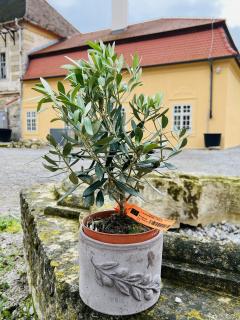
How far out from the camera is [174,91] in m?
14.3

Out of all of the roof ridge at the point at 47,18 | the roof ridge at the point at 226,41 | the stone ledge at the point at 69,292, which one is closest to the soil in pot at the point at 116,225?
the stone ledge at the point at 69,292

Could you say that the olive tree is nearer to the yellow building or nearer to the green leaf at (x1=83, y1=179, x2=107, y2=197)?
the green leaf at (x1=83, y1=179, x2=107, y2=197)

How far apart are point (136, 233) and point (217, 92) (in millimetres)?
13213

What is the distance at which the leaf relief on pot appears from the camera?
967 millimetres

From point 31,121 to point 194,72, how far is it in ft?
32.1

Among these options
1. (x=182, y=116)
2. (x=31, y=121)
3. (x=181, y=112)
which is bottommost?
(x=31, y=121)

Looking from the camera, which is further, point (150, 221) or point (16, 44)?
point (16, 44)

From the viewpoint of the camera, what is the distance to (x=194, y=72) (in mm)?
13539

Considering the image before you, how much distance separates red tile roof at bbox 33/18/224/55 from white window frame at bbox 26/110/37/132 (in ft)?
11.6

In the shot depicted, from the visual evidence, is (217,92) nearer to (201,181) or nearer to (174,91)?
(174,91)

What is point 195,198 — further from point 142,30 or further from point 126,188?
point 142,30

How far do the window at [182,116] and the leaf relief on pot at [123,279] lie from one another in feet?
43.9

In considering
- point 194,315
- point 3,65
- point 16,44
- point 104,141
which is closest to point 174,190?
point 194,315

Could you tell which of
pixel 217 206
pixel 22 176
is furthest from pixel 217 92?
pixel 217 206
